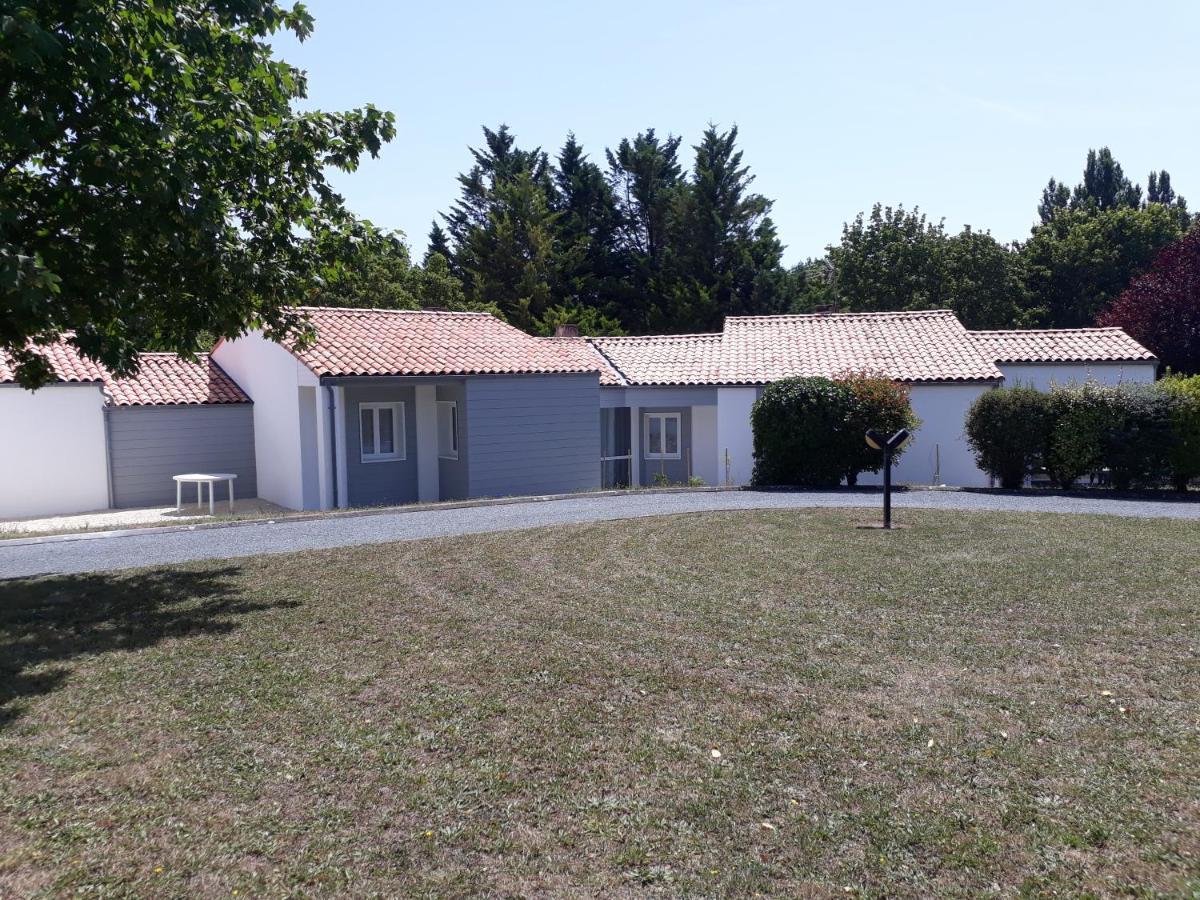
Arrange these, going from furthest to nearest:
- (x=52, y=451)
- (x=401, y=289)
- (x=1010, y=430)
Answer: (x=401, y=289), (x=52, y=451), (x=1010, y=430)

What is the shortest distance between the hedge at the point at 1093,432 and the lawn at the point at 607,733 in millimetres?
8205

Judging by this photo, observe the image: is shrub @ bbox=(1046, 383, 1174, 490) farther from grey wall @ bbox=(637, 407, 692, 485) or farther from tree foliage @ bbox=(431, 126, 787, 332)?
tree foliage @ bbox=(431, 126, 787, 332)

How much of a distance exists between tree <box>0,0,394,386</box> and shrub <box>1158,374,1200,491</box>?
14270mm

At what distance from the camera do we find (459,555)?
11.9 meters

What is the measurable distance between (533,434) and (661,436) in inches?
233

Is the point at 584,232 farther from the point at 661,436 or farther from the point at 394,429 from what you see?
the point at 394,429

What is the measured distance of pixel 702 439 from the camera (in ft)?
86.3

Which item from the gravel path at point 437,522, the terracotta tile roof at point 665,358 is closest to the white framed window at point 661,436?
the terracotta tile roof at point 665,358

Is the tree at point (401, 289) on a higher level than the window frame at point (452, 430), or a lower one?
higher

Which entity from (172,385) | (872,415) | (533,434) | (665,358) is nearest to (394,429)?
(533,434)

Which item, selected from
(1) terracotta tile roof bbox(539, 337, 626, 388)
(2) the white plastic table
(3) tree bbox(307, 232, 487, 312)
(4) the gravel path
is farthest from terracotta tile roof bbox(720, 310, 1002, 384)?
(2) the white plastic table

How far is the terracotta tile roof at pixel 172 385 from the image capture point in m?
22.0

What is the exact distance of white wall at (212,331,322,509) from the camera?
65.2 feet

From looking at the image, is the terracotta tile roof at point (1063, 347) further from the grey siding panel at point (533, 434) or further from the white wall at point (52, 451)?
the white wall at point (52, 451)
